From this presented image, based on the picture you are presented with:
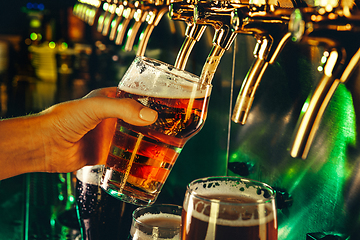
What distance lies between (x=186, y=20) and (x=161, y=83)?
15 centimetres

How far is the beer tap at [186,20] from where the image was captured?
28.0 inches

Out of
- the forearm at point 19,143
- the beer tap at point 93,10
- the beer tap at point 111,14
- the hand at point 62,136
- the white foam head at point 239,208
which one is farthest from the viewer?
the beer tap at point 93,10

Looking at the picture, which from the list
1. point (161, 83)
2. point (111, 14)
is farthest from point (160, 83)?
point (111, 14)

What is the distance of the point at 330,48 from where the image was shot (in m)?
0.46

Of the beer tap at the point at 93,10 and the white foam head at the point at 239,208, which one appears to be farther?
the beer tap at the point at 93,10

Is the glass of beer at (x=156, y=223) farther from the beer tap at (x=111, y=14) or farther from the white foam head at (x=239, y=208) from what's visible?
the beer tap at (x=111, y=14)

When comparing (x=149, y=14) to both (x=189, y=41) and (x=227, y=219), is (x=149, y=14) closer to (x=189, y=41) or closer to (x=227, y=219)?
(x=189, y=41)

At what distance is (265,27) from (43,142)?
748 millimetres

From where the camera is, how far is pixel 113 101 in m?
0.80

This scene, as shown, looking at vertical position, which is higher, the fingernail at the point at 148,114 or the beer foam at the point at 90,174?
the fingernail at the point at 148,114

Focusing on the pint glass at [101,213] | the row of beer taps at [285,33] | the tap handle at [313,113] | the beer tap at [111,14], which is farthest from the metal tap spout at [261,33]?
the beer tap at [111,14]

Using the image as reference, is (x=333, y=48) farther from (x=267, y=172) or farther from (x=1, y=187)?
(x=1, y=187)

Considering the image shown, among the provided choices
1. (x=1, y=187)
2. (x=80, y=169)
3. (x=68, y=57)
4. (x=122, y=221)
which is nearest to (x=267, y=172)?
(x=122, y=221)

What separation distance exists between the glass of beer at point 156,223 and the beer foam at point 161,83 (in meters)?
0.26
